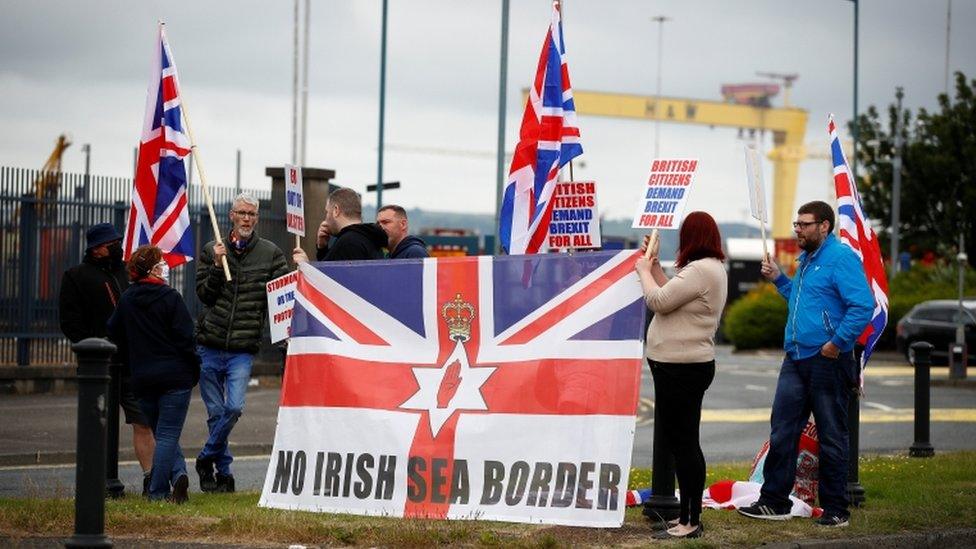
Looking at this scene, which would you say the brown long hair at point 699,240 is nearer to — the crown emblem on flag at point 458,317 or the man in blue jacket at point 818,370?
the man in blue jacket at point 818,370

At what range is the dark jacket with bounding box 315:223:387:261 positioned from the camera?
1078 centimetres

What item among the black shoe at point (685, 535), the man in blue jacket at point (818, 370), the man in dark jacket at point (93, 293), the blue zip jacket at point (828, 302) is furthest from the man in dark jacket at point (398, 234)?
the black shoe at point (685, 535)

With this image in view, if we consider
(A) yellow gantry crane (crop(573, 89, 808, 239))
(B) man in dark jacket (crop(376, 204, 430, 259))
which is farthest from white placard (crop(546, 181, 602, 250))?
(A) yellow gantry crane (crop(573, 89, 808, 239))

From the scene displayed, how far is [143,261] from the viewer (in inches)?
410

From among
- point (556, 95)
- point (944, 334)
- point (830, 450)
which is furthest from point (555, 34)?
point (944, 334)

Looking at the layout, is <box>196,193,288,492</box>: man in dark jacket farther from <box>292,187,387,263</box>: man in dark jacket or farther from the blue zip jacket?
the blue zip jacket

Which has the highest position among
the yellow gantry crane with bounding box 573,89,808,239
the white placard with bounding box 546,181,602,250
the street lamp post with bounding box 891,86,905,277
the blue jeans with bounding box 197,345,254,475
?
the yellow gantry crane with bounding box 573,89,808,239

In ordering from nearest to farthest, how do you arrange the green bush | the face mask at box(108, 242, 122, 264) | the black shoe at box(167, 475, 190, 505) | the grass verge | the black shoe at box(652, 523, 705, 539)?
the grass verge → the black shoe at box(652, 523, 705, 539) → the black shoe at box(167, 475, 190, 505) → the face mask at box(108, 242, 122, 264) → the green bush

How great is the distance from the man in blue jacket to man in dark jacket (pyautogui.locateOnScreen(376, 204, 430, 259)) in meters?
2.43

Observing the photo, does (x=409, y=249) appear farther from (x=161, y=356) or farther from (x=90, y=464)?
(x=90, y=464)

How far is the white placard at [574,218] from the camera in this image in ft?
35.5

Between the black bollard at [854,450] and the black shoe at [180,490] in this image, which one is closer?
the black shoe at [180,490]

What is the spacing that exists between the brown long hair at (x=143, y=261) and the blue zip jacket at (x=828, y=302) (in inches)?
161

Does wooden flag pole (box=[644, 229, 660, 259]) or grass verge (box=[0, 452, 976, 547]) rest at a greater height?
wooden flag pole (box=[644, 229, 660, 259])
